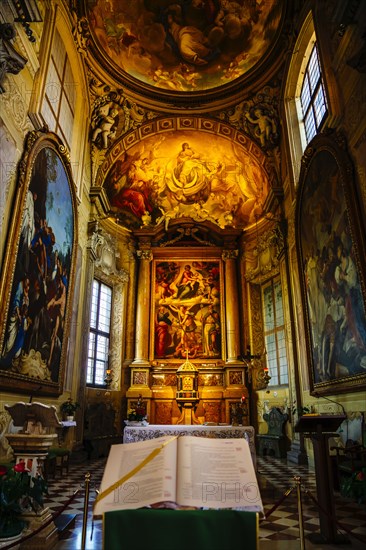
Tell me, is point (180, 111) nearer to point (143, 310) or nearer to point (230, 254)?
point (230, 254)

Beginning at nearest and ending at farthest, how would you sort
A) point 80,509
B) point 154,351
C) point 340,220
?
point 80,509, point 340,220, point 154,351

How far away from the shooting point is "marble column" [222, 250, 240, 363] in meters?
14.0

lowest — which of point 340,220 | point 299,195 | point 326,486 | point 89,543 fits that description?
point 89,543

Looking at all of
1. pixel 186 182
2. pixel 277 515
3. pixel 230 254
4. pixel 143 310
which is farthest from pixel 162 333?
pixel 277 515

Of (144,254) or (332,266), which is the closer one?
(332,266)

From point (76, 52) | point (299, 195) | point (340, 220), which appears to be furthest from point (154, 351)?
point (76, 52)

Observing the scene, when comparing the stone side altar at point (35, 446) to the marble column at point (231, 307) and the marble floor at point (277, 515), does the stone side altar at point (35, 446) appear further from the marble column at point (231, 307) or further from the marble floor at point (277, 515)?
the marble column at point (231, 307)

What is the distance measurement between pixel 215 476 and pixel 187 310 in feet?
41.0

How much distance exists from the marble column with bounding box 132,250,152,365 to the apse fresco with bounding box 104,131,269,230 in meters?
1.46

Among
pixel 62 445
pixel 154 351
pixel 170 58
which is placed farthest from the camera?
pixel 154 351

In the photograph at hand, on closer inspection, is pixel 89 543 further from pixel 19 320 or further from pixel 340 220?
pixel 340 220

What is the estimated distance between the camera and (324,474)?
13.5 ft

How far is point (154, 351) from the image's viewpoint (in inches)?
560

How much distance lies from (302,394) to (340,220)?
489cm
